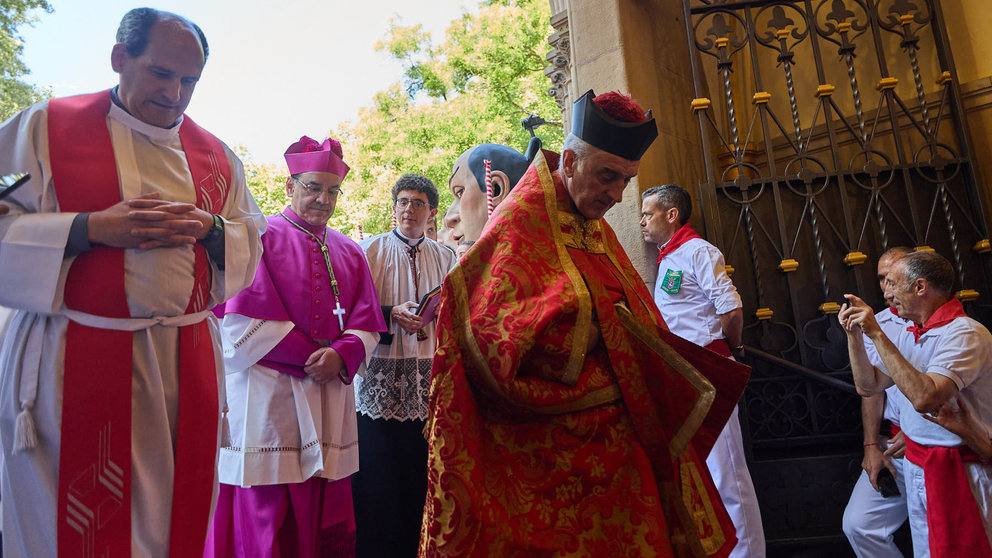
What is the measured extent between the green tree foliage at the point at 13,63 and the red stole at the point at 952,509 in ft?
45.4

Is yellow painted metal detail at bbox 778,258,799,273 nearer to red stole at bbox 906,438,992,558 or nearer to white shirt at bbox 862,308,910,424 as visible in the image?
white shirt at bbox 862,308,910,424

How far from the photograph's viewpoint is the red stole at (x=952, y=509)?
2.70 metres

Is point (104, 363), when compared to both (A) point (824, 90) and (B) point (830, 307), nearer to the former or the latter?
(B) point (830, 307)

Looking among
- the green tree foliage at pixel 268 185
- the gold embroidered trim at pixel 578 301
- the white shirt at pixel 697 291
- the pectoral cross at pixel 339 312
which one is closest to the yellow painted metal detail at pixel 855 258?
the white shirt at pixel 697 291

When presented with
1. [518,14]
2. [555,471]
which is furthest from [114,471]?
[518,14]

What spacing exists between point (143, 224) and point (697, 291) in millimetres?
3019

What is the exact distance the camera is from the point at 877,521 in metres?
3.30

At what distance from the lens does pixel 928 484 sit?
9.29 ft

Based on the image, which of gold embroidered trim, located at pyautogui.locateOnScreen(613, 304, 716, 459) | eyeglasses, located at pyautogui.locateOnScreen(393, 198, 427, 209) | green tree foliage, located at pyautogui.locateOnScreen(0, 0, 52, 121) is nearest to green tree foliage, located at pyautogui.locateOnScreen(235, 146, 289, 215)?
green tree foliage, located at pyautogui.locateOnScreen(0, 0, 52, 121)

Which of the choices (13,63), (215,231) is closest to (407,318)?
(215,231)

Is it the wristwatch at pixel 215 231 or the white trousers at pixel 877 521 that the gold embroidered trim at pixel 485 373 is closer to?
the wristwatch at pixel 215 231

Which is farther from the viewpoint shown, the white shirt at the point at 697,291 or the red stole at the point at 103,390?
the white shirt at the point at 697,291

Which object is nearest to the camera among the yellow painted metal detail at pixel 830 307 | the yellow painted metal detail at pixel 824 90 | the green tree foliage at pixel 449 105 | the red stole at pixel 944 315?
the red stole at pixel 944 315

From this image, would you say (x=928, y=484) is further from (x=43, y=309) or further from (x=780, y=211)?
(x=43, y=309)
